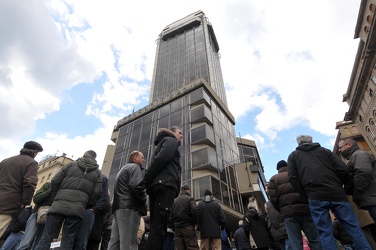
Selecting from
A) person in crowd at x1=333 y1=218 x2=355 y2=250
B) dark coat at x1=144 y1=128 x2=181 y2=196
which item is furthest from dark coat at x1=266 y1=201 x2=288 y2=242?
dark coat at x1=144 y1=128 x2=181 y2=196

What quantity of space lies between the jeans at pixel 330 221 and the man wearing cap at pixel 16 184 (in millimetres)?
4364

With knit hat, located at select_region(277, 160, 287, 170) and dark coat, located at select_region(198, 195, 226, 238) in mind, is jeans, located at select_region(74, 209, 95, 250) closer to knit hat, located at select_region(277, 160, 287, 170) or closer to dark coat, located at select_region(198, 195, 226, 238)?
dark coat, located at select_region(198, 195, 226, 238)

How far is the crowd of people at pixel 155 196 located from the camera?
297 cm

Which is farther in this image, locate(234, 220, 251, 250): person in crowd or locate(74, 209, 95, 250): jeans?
locate(234, 220, 251, 250): person in crowd

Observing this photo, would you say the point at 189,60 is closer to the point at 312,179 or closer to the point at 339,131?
the point at 339,131

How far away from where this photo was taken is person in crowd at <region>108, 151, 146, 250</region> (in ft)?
9.97

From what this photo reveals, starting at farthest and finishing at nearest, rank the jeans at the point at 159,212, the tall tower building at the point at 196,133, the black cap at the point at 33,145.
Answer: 1. the tall tower building at the point at 196,133
2. the black cap at the point at 33,145
3. the jeans at the point at 159,212

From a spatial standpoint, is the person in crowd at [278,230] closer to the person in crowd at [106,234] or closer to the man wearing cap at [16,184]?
the person in crowd at [106,234]

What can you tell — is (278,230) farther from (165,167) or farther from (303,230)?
(165,167)

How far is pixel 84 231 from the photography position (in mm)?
3748

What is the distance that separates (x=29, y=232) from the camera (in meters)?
3.87

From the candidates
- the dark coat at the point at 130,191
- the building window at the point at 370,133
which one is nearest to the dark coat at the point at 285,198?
the dark coat at the point at 130,191

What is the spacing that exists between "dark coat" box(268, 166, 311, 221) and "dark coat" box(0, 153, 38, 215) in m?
4.16

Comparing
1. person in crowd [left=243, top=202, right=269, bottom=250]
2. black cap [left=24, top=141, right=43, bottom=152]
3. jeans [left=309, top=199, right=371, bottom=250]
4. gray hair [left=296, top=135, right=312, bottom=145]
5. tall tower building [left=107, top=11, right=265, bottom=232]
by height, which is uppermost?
tall tower building [left=107, top=11, right=265, bottom=232]
